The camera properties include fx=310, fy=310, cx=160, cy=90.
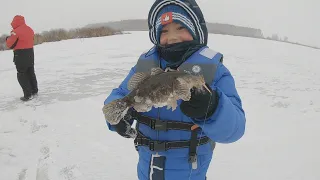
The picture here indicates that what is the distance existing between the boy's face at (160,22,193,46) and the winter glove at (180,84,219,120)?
0.68 metres

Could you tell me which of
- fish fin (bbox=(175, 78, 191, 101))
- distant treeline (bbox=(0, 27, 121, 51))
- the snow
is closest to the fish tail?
fish fin (bbox=(175, 78, 191, 101))

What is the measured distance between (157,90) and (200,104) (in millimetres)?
259

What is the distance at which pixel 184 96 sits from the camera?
5.67ft

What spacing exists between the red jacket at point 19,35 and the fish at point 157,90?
6871 millimetres

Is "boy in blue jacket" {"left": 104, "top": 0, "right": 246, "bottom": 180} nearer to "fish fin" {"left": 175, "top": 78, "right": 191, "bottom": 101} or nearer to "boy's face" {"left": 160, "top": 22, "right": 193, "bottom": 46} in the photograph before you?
"boy's face" {"left": 160, "top": 22, "right": 193, "bottom": 46}

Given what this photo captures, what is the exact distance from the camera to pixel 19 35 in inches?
309

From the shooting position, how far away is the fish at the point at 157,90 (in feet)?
5.70

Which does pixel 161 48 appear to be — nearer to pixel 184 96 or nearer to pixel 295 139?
pixel 184 96

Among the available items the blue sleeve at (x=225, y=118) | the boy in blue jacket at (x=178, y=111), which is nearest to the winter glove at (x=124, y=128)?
the boy in blue jacket at (x=178, y=111)

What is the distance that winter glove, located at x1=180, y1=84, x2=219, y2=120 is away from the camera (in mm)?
1767

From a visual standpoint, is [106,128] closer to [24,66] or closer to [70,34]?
[24,66]

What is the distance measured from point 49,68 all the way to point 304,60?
37.5 feet

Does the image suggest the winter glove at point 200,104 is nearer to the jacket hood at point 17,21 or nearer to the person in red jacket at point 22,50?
the person in red jacket at point 22,50

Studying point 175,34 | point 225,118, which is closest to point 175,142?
point 225,118
